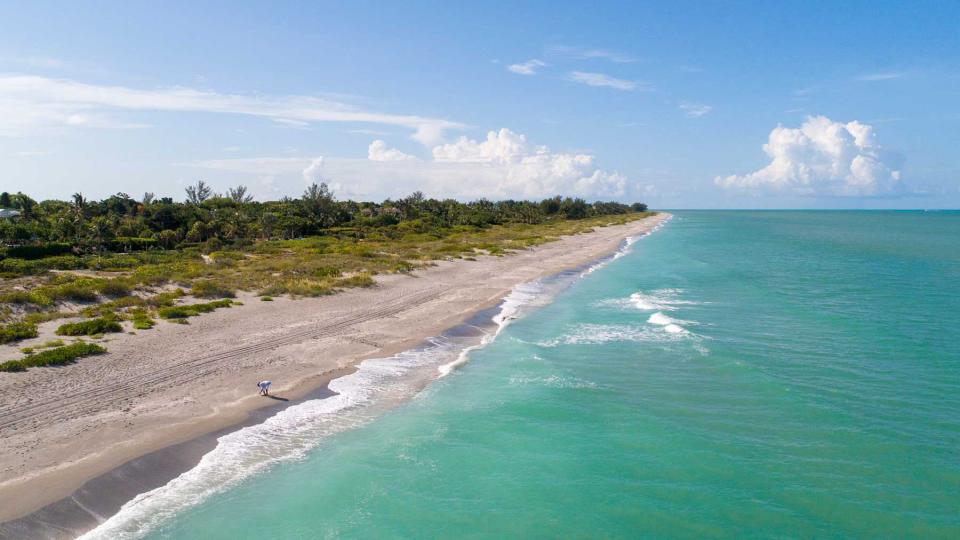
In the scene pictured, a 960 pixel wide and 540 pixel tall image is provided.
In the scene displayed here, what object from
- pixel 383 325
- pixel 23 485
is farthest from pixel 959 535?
pixel 383 325

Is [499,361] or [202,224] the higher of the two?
[202,224]

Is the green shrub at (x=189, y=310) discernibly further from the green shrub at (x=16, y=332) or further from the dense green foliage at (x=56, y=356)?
the dense green foliage at (x=56, y=356)

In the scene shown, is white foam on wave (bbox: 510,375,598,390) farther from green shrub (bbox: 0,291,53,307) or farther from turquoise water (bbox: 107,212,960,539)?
green shrub (bbox: 0,291,53,307)

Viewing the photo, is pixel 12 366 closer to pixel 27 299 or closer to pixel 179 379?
pixel 179 379

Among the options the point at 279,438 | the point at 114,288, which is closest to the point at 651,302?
the point at 279,438

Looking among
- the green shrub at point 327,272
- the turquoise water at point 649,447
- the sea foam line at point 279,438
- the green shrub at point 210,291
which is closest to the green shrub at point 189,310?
the green shrub at point 210,291

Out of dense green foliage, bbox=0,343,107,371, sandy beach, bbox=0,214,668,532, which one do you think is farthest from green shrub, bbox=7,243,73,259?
dense green foliage, bbox=0,343,107,371

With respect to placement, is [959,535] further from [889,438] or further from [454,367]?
[454,367]
